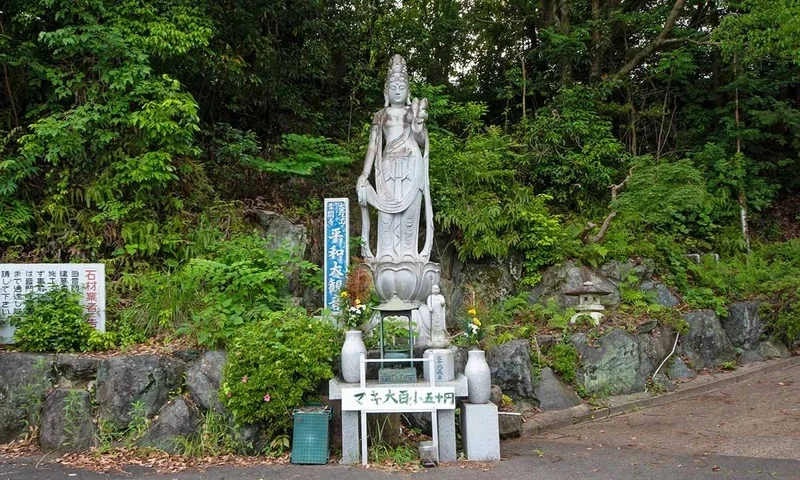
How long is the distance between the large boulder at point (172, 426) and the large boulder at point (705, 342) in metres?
7.32

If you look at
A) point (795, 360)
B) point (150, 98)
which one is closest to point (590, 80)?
point (795, 360)

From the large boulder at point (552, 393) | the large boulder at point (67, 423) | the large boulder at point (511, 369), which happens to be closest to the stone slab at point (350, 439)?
the large boulder at point (511, 369)

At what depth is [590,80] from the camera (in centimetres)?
1391

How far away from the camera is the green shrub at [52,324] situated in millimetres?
6246

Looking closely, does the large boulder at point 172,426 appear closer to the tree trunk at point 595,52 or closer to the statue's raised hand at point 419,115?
the statue's raised hand at point 419,115

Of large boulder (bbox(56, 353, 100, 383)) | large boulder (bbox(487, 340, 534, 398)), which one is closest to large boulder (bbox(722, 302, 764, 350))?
large boulder (bbox(487, 340, 534, 398))

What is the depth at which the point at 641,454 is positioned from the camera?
580cm

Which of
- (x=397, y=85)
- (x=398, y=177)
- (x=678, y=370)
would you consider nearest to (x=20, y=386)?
(x=398, y=177)

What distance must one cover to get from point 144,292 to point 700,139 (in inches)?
488

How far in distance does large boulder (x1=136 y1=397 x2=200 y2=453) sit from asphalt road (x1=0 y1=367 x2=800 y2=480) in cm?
48

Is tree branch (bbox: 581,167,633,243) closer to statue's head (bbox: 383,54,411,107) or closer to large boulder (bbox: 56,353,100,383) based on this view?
statue's head (bbox: 383,54,411,107)

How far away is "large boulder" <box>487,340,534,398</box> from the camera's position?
24.1ft

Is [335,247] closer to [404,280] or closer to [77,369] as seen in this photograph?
[404,280]

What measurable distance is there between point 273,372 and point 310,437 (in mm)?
697
